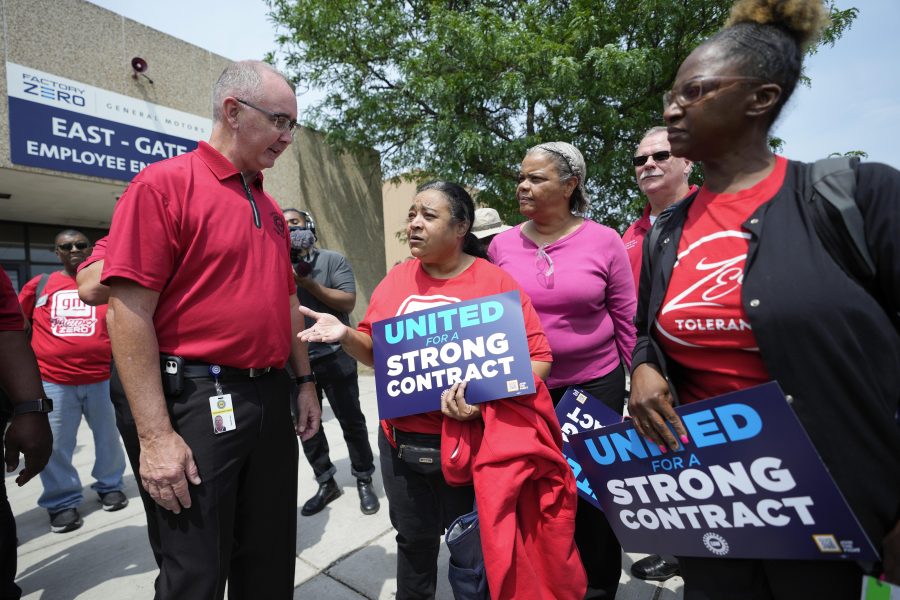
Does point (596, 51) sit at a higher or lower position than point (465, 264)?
higher

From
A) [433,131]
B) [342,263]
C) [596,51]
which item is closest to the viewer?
[342,263]

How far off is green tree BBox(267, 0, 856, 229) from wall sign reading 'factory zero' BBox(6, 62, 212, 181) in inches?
100

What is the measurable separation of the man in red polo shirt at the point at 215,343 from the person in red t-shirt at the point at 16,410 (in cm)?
69

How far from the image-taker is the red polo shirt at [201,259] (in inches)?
59.1

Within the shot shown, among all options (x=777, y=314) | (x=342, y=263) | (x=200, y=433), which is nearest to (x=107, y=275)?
(x=200, y=433)

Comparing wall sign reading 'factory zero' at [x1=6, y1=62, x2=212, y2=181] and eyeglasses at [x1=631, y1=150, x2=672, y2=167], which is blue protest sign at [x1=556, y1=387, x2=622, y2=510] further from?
wall sign reading 'factory zero' at [x1=6, y1=62, x2=212, y2=181]

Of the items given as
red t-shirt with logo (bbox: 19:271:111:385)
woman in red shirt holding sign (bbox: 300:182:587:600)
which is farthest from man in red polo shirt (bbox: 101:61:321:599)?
red t-shirt with logo (bbox: 19:271:111:385)

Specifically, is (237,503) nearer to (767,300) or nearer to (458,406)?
(458,406)

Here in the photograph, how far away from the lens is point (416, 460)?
1845 millimetres

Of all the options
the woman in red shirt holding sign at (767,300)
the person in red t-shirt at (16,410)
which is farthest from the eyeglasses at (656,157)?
the person in red t-shirt at (16,410)

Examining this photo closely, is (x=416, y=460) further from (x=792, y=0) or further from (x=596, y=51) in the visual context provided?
(x=596, y=51)

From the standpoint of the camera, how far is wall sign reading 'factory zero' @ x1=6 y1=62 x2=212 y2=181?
5.76m

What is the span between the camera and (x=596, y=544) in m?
2.20

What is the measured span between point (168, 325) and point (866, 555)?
1950 mm
